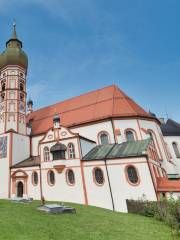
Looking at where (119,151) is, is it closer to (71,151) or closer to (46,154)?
(71,151)

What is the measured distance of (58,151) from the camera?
23484mm

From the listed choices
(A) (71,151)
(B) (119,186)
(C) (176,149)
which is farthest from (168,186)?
(C) (176,149)

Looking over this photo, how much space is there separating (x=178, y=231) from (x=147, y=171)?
774cm

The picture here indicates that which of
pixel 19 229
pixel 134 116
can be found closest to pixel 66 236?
pixel 19 229

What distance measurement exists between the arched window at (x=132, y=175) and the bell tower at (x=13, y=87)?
61.1ft

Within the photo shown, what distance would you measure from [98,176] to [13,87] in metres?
20.8

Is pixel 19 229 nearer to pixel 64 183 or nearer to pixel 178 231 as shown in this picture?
pixel 178 231

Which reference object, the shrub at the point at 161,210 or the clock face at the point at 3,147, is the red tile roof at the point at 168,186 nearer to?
the shrub at the point at 161,210

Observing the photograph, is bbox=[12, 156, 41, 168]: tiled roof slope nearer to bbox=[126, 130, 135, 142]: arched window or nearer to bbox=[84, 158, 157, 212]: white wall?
bbox=[84, 158, 157, 212]: white wall

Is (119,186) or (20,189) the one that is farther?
(20,189)

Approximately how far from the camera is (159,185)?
17.9 metres

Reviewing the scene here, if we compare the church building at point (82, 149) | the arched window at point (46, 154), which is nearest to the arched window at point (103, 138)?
the church building at point (82, 149)

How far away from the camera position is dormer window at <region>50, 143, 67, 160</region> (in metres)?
23.3

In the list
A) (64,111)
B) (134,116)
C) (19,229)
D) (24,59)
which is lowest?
(19,229)
